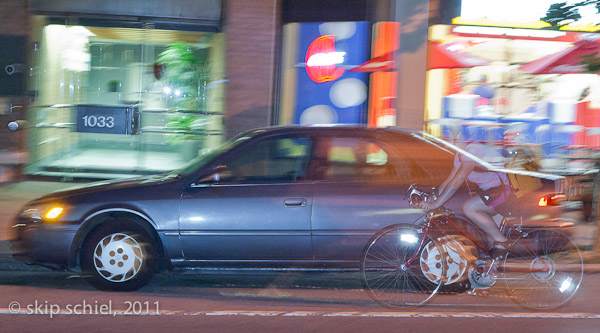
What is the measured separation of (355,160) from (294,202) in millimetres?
697

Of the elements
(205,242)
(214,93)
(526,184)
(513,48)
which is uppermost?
(513,48)

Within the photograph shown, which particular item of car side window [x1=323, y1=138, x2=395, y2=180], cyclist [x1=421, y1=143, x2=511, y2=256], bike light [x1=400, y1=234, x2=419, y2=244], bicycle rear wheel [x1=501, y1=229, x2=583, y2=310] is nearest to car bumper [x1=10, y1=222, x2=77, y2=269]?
car side window [x1=323, y1=138, x2=395, y2=180]

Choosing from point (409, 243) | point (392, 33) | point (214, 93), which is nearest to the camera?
point (409, 243)

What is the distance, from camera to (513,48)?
1280 centimetres

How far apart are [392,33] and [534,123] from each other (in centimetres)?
288

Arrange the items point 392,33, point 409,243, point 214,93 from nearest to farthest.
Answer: point 409,243 < point 392,33 < point 214,93

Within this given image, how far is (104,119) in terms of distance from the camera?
1357 cm

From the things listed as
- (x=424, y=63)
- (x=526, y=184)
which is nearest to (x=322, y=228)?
(x=526, y=184)

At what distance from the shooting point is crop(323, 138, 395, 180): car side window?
6.74 meters

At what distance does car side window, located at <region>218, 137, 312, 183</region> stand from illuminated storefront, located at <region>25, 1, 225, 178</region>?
653 centimetres

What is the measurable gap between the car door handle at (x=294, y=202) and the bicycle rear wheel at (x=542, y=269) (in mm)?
1786

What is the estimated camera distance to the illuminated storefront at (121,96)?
1344 centimetres

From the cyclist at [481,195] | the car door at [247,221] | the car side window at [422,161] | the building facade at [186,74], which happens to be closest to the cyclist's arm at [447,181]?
the cyclist at [481,195]

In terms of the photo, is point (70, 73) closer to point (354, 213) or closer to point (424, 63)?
point (424, 63)
